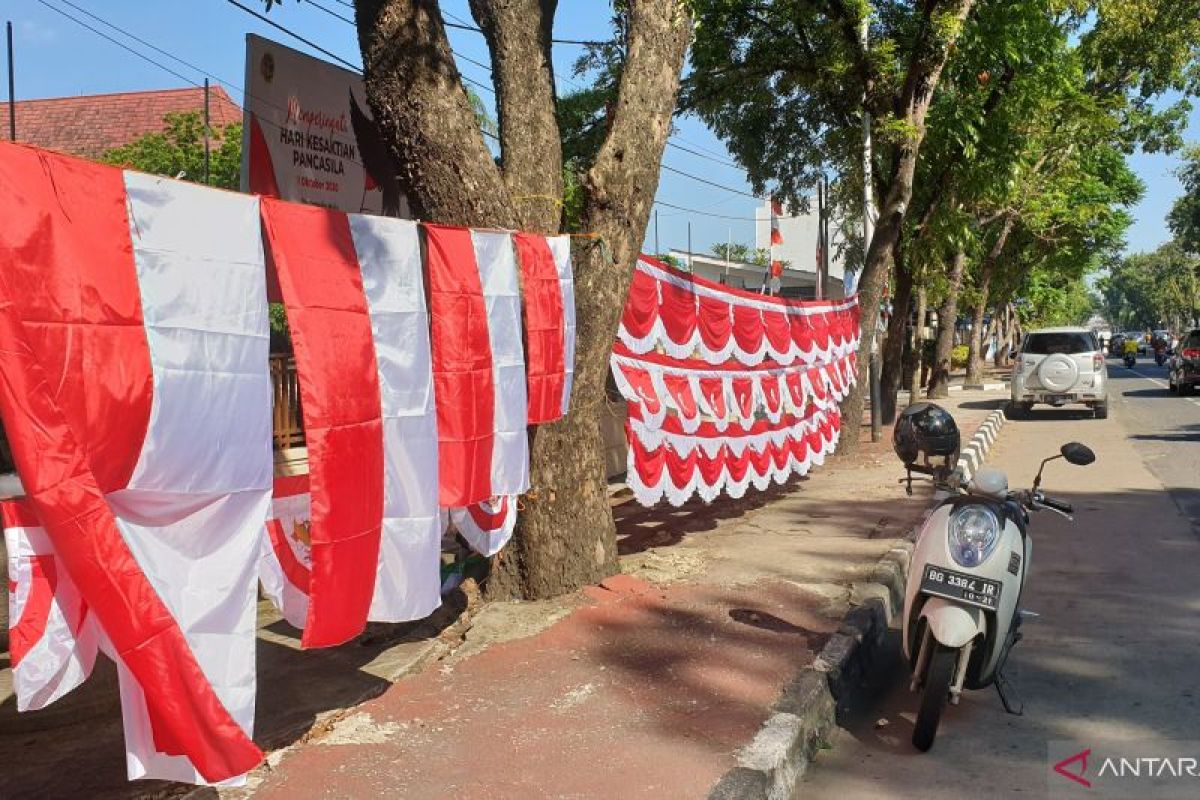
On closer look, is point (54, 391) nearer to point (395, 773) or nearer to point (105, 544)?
point (105, 544)

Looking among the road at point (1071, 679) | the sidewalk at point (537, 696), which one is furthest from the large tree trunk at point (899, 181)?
the sidewalk at point (537, 696)

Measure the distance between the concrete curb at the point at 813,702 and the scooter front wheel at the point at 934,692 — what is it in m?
0.43

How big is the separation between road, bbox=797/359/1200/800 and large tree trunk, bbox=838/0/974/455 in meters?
3.43

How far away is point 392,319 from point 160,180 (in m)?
1.12

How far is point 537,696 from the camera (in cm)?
470

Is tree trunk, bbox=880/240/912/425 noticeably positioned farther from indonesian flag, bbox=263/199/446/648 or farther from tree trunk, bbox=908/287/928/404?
indonesian flag, bbox=263/199/446/648

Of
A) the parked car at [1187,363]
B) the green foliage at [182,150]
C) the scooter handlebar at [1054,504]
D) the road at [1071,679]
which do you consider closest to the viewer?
the road at [1071,679]

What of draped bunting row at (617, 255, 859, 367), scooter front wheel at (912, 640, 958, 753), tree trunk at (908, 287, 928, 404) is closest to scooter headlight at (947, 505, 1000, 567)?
scooter front wheel at (912, 640, 958, 753)

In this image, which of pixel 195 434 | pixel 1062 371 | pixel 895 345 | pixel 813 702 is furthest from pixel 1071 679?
pixel 1062 371

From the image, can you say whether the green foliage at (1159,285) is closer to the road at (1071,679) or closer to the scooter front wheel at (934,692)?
the road at (1071,679)

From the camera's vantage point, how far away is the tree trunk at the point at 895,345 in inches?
673

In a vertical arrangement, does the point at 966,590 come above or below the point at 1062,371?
below

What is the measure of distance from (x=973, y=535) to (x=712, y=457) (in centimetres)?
348

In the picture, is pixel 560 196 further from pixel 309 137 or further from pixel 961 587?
pixel 309 137
